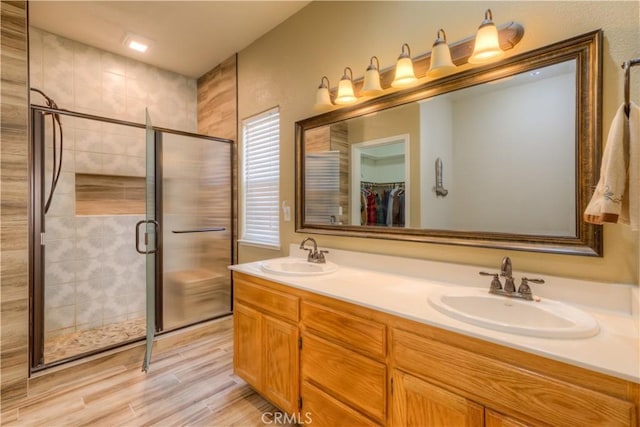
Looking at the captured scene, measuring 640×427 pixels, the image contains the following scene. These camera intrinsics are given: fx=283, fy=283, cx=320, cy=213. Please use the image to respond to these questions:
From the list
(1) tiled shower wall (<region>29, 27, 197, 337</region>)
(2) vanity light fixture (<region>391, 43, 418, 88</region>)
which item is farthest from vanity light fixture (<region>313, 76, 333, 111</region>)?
(1) tiled shower wall (<region>29, 27, 197, 337</region>)

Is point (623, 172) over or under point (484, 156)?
under

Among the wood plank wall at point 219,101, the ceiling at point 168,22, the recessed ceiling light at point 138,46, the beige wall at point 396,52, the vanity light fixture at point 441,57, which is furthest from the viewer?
the wood plank wall at point 219,101

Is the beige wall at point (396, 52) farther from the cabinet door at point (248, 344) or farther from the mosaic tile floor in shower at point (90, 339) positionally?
the mosaic tile floor in shower at point (90, 339)

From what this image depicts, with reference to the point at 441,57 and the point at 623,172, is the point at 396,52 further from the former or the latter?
the point at 623,172

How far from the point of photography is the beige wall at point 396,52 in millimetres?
1137

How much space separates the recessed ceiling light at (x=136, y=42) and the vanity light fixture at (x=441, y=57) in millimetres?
2796

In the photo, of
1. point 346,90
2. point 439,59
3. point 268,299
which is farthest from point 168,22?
point 268,299

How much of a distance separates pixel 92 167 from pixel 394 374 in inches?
133

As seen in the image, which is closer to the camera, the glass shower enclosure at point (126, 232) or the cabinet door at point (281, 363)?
the cabinet door at point (281, 363)

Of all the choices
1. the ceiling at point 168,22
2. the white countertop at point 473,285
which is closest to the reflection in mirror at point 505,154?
the white countertop at point 473,285

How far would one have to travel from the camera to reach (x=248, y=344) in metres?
1.92

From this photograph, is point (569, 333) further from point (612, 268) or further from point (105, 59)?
point (105, 59)

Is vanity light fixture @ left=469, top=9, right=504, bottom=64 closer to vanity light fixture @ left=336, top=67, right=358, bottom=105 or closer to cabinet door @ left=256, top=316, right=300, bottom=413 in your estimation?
vanity light fixture @ left=336, top=67, right=358, bottom=105

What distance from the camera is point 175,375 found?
2.20m
